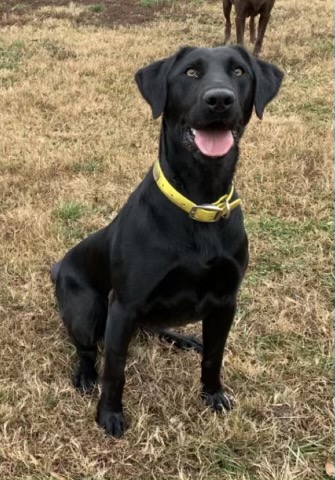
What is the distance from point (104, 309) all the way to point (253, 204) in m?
2.09

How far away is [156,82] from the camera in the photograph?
2451mm

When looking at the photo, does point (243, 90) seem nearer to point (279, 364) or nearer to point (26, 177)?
point (279, 364)

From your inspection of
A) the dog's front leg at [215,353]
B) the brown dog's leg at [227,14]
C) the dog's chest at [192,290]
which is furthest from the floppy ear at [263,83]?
the brown dog's leg at [227,14]

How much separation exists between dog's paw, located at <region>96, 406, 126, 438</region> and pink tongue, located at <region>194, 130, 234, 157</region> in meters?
1.28

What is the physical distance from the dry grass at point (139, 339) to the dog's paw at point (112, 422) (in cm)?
4

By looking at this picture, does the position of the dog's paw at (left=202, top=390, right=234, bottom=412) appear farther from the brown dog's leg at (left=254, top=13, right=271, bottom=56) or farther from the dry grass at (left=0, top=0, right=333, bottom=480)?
the brown dog's leg at (left=254, top=13, right=271, bottom=56)

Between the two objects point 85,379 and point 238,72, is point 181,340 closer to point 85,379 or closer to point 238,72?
point 85,379

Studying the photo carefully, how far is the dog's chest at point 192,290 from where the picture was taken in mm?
2387

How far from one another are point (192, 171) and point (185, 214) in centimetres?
18

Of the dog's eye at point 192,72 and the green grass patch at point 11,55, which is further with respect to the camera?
the green grass patch at point 11,55

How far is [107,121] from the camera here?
21.5 feet

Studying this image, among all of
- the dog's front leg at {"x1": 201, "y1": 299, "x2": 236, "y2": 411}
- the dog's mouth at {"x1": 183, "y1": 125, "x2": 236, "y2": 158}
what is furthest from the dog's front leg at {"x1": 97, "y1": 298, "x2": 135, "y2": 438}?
the dog's mouth at {"x1": 183, "y1": 125, "x2": 236, "y2": 158}

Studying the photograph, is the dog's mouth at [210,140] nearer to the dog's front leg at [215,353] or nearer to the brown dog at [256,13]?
the dog's front leg at [215,353]

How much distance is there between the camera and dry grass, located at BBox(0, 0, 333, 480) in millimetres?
2580
